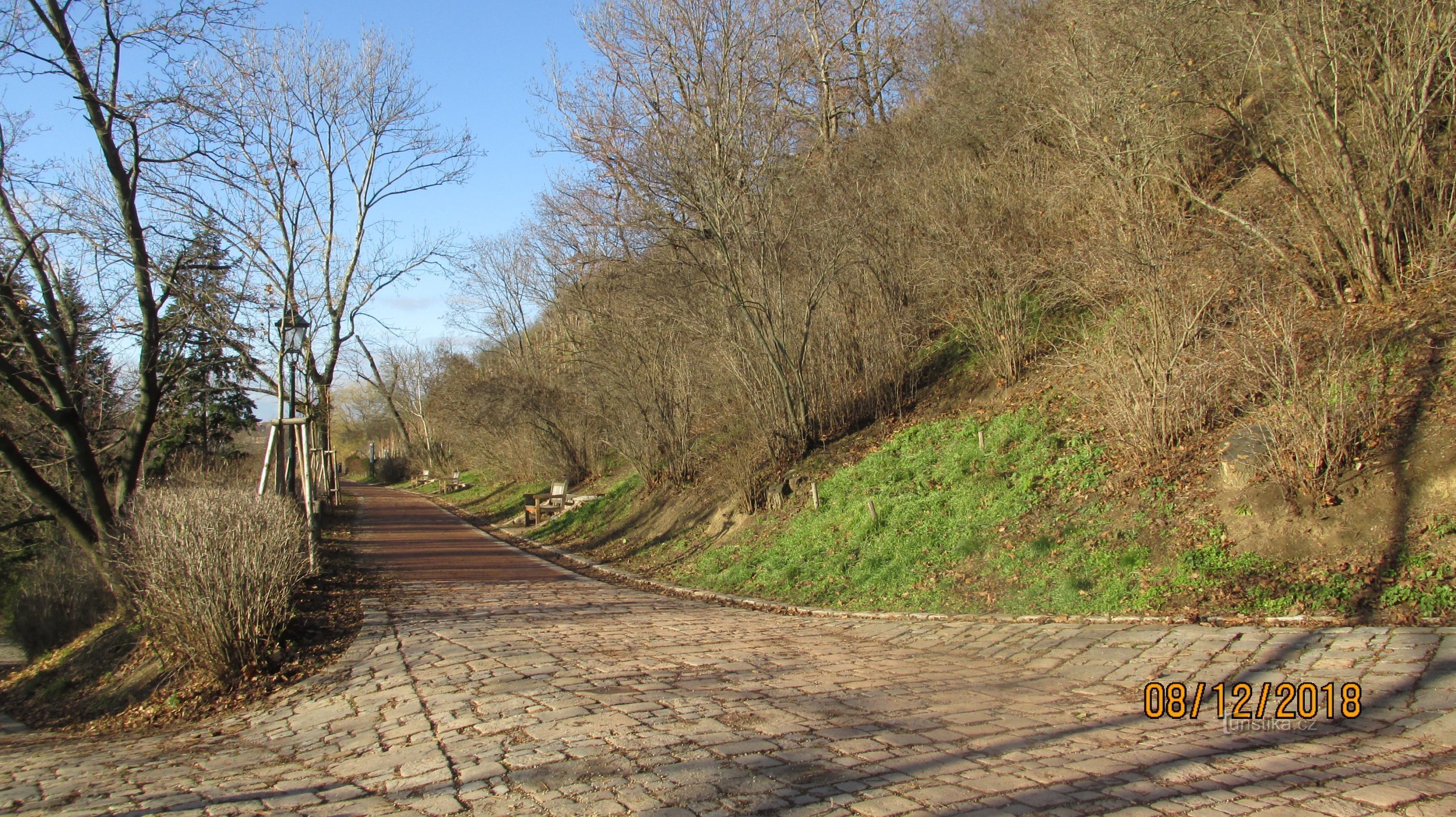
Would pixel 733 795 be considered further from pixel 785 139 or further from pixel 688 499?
pixel 785 139

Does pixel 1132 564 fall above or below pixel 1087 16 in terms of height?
below

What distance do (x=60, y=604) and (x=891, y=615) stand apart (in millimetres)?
15735

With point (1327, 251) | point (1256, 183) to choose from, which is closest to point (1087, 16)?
point (1256, 183)

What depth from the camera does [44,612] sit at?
16.2 m

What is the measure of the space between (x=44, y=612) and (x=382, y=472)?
41.9 m

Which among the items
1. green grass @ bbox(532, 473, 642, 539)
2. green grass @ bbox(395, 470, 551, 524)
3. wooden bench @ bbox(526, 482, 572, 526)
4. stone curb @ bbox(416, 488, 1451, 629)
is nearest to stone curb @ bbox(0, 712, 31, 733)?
stone curb @ bbox(416, 488, 1451, 629)

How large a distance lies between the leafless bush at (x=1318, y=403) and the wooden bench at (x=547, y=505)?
18207mm

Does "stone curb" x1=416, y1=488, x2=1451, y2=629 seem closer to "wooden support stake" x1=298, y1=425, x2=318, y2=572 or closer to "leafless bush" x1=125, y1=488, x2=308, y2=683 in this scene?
"wooden support stake" x1=298, y1=425, x2=318, y2=572

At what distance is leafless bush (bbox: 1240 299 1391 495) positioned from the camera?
7711 mm

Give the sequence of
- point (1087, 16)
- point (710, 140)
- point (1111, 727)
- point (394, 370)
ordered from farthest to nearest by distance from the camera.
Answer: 1. point (394, 370)
2. point (710, 140)
3. point (1087, 16)
4. point (1111, 727)

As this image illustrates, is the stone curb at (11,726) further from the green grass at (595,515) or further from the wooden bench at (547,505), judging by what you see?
the wooden bench at (547,505)

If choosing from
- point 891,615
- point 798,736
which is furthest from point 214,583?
point 891,615

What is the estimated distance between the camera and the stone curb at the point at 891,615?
676 centimetres

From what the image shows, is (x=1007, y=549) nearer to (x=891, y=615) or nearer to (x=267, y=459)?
(x=891, y=615)
